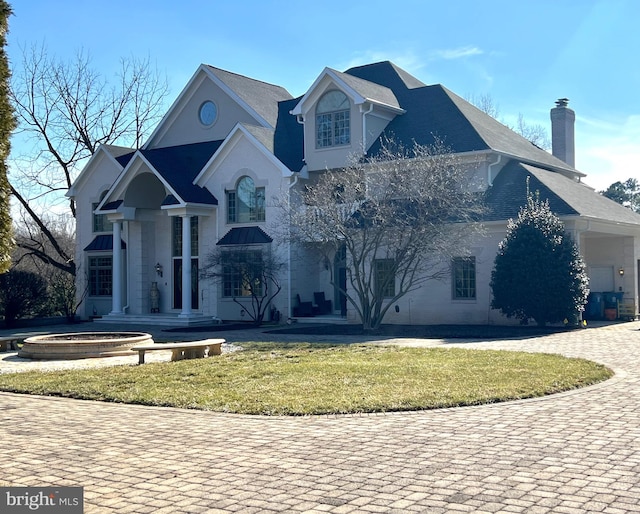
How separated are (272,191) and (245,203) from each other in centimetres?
159

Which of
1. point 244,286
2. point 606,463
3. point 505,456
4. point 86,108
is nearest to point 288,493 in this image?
point 505,456

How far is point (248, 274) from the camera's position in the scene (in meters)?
28.2

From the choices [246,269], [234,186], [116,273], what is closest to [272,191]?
[234,186]

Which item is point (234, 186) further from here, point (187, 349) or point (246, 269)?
point (187, 349)

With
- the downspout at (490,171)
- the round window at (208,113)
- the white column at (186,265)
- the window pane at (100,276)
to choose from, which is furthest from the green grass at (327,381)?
the window pane at (100,276)

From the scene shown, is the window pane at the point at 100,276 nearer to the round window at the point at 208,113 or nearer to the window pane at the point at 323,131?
the round window at the point at 208,113

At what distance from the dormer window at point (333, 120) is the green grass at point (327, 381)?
14498 mm

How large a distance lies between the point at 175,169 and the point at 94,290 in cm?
799

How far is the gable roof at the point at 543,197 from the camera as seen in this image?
81.9 feet

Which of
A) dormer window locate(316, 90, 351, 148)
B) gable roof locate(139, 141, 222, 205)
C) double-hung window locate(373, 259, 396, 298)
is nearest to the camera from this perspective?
double-hung window locate(373, 259, 396, 298)

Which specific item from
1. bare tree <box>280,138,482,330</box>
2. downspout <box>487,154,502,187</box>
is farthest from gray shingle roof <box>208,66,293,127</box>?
downspout <box>487,154,502,187</box>

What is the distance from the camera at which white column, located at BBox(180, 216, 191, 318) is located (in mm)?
30078

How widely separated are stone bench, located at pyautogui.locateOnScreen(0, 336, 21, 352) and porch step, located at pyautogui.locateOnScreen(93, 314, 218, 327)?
896 cm

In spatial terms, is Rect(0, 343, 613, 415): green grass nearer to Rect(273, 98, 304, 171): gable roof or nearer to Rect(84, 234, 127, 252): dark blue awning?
Rect(273, 98, 304, 171): gable roof
